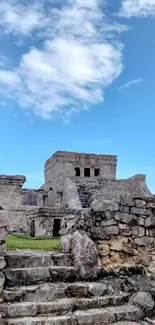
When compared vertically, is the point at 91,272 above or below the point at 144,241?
below

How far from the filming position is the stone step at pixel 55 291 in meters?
5.23

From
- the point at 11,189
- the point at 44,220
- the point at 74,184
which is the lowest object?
the point at 44,220

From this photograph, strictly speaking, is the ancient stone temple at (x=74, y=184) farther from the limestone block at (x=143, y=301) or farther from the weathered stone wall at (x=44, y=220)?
the limestone block at (x=143, y=301)

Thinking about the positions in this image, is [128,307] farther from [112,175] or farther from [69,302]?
[112,175]

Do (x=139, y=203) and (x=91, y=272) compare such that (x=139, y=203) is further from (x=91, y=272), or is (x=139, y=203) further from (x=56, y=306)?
(x=56, y=306)

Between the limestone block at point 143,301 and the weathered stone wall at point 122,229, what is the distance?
73cm

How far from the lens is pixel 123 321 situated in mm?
5301

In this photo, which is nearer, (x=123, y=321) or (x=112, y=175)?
(x=123, y=321)

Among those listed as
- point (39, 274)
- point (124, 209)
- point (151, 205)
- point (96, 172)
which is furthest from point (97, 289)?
point (96, 172)

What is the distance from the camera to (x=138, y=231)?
6.73 m

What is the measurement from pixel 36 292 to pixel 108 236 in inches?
66.2

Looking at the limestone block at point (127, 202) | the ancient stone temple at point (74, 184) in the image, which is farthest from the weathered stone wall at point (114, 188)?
the limestone block at point (127, 202)

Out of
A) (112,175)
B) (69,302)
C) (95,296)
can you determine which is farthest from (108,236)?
(112,175)

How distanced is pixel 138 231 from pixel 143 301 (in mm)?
1261
